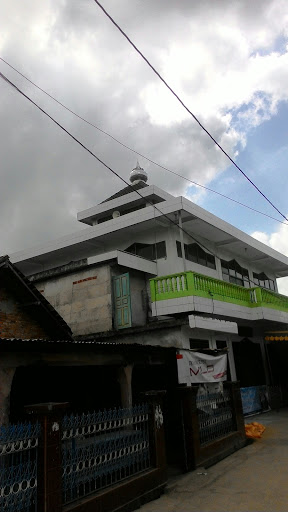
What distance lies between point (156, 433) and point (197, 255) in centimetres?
1136

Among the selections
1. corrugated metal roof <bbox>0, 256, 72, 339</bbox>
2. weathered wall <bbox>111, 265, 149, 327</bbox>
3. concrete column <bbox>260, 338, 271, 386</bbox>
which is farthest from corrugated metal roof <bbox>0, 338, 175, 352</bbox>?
concrete column <bbox>260, 338, 271, 386</bbox>

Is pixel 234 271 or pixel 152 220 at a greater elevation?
pixel 152 220

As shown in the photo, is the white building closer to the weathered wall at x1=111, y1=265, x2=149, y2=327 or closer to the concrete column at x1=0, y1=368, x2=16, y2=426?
the weathered wall at x1=111, y1=265, x2=149, y2=327

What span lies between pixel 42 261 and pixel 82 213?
355 cm

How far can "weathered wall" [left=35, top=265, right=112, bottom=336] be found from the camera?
1414 cm

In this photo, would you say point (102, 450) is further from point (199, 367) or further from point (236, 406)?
point (236, 406)

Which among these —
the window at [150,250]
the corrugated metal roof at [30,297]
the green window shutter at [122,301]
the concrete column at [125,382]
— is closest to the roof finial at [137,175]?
the window at [150,250]

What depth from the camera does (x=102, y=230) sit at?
1672 cm

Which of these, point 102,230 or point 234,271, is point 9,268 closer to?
point 102,230

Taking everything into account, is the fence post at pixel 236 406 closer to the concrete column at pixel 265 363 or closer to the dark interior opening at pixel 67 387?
the dark interior opening at pixel 67 387

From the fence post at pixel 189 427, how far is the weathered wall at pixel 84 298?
21.0 feet

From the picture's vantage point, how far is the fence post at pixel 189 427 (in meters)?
7.28

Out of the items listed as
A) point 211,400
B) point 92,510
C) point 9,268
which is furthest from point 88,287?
point 92,510

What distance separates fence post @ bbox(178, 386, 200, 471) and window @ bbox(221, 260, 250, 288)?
1132 centimetres
